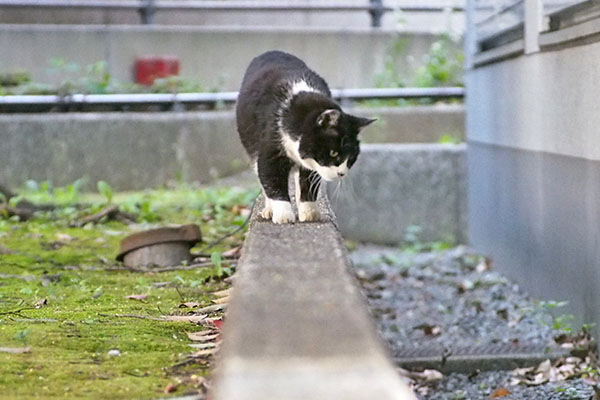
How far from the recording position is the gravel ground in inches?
207

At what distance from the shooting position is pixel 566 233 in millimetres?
5957

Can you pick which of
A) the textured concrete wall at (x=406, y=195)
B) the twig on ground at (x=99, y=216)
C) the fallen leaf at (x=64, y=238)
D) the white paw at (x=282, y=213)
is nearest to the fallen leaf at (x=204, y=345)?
the white paw at (x=282, y=213)

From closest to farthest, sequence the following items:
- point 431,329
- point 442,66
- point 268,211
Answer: point 268,211, point 431,329, point 442,66

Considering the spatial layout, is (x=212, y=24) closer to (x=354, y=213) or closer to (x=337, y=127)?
(x=354, y=213)

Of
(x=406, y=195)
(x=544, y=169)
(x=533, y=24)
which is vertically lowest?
(x=406, y=195)

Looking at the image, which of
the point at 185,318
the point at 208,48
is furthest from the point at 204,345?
the point at 208,48

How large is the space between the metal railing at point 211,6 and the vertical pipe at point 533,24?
5164 millimetres

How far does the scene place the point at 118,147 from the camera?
375 inches

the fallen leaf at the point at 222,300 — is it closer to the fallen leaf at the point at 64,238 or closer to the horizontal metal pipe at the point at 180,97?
the fallen leaf at the point at 64,238

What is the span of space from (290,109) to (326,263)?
1405 millimetres

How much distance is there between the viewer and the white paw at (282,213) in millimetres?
4051

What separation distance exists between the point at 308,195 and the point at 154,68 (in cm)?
704

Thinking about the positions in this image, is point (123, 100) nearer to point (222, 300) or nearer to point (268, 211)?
point (268, 211)

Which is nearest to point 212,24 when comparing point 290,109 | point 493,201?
point 493,201
